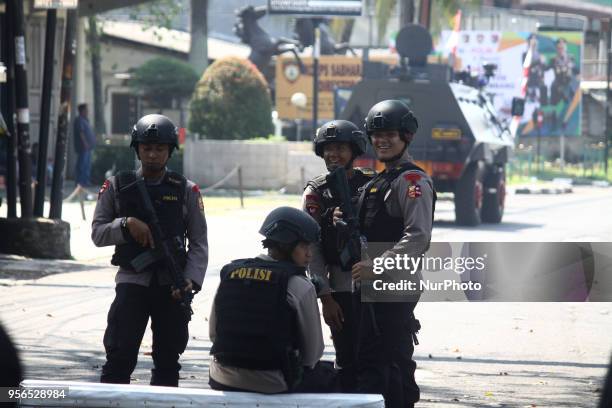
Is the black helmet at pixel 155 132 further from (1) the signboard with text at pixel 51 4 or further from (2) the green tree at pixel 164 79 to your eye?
(2) the green tree at pixel 164 79

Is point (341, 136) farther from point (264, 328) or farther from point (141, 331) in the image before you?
point (264, 328)

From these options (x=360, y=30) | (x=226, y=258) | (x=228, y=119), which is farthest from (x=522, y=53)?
(x=226, y=258)

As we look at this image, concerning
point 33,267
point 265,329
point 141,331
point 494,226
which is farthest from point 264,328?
point 494,226

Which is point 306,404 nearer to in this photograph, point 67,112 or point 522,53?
point 67,112

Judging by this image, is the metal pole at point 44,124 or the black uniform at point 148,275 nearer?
the black uniform at point 148,275

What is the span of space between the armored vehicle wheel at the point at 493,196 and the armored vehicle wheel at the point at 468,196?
78 centimetres

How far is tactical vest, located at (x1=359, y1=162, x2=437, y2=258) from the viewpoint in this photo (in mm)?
6441

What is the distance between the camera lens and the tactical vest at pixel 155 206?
6711 millimetres

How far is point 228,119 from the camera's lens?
1251 inches

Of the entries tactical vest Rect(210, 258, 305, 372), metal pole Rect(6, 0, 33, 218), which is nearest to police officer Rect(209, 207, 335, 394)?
tactical vest Rect(210, 258, 305, 372)

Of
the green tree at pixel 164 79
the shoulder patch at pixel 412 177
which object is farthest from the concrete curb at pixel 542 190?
the shoulder patch at pixel 412 177

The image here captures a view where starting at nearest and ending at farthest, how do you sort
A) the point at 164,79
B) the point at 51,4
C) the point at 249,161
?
the point at 51,4 < the point at 249,161 < the point at 164,79

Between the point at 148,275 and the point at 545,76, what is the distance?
159 ft

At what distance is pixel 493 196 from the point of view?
23250 millimetres
